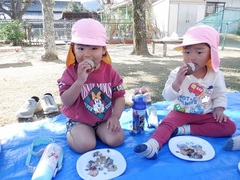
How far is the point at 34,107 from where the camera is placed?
2678 mm

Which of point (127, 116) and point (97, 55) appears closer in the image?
point (97, 55)

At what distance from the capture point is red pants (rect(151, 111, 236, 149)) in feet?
6.37

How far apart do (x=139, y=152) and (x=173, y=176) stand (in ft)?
0.92

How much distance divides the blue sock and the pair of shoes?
1.45 metres

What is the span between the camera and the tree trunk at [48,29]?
6703 millimetres

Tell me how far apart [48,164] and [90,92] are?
2.27ft

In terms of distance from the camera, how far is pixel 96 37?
171 cm

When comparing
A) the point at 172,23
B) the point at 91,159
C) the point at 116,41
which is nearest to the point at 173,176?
the point at 91,159

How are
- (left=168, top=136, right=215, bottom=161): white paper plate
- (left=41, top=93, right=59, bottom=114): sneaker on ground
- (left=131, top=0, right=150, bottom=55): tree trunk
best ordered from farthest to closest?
1. (left=131, top=0, right=150, bottom=55): tree trunk
2. (left=41, top=93, right=59, bottom=114): sneaker on ground
3. (left=168, top=136, right=215, bottom=161): white paper plate

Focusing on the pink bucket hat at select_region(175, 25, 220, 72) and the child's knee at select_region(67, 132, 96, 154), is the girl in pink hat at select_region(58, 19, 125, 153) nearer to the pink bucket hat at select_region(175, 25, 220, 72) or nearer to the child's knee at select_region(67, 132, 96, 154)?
the child's knee at select_region(67, 132, 96, 154)

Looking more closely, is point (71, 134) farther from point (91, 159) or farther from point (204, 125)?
point (204, 125)

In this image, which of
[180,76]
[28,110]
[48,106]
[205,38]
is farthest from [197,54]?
[28,110]

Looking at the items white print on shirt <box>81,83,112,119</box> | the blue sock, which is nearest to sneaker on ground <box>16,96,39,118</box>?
white print on shirt <box>81,83,112,119</box>

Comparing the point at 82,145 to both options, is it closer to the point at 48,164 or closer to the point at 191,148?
the point at 48,164
